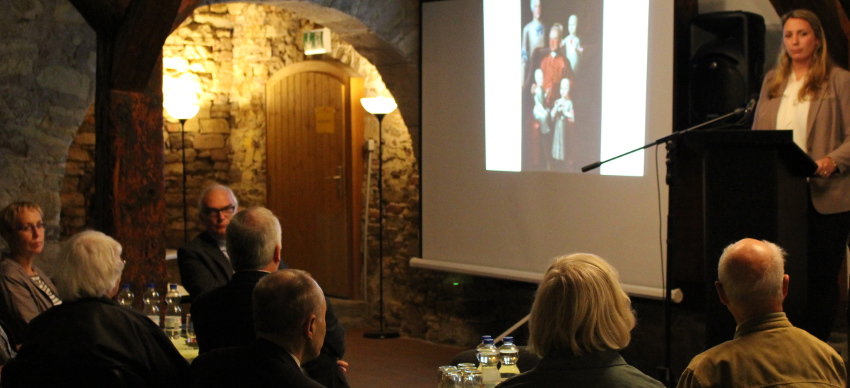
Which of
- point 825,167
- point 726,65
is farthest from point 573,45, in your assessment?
point 825,167

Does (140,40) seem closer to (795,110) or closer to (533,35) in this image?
Answer: (533,35)

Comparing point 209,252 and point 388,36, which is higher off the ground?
point 388,36

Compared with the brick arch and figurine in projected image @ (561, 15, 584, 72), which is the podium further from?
the brick arch

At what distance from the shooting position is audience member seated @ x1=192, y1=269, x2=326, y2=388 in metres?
2.15

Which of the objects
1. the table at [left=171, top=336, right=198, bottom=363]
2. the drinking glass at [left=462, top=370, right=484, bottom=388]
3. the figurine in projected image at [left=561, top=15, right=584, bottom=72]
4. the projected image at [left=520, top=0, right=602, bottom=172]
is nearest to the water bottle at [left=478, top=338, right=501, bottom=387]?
the drinking glass at [left=462, top=370, right=484, bottom=388]

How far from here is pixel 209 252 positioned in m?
4.30

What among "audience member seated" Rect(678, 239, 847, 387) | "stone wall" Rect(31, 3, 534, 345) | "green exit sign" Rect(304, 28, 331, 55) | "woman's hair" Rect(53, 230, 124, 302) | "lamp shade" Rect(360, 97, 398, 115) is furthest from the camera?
"green exit sign" Rect(304, 28, 331, 55)

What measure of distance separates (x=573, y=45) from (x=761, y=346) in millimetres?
3798

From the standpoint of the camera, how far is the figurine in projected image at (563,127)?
18.9 feet

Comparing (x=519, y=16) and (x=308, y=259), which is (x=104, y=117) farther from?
(x=308, y=259)

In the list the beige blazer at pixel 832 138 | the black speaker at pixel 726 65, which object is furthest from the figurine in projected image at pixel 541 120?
the beige blazer at pixel 832 138

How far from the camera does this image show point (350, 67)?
7793 millimetres

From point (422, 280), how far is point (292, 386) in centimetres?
512

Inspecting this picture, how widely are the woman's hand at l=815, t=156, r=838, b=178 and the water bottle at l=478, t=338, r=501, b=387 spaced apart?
5.83 feet
